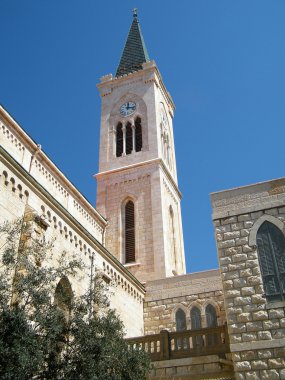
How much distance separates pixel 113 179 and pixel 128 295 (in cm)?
1024

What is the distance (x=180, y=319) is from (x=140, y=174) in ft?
34.8

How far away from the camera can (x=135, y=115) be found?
3114cm

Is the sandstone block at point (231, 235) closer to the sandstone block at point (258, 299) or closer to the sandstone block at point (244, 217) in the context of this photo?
the sandstone block at point (244, 217)

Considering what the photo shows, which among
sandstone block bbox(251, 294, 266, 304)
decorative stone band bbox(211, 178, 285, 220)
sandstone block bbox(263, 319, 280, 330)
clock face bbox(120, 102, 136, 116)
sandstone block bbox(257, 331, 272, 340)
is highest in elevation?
clock face bbox(120, 102, 136, 116)

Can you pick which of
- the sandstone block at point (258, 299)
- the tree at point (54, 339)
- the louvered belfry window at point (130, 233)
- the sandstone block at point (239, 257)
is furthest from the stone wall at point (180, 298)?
the tree at point (54, 339)

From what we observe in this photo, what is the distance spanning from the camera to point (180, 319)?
1955cm

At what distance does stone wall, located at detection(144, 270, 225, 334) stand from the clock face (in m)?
14.5

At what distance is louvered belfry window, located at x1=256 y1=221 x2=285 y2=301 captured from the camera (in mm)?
10617

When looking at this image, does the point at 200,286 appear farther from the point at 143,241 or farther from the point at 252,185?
the point at 252,185

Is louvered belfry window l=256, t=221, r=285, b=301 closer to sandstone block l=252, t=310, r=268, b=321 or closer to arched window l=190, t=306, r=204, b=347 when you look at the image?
sandstone block l=252, t=310, r=268, b=321

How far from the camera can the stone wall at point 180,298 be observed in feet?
63.5

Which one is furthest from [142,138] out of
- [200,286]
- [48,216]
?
[48,216]

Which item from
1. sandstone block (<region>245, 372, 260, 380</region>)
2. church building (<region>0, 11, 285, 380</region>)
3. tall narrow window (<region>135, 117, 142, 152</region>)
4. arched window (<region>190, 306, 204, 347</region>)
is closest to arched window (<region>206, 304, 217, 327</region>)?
church building (<region>0, 11, 285, 380</region>)

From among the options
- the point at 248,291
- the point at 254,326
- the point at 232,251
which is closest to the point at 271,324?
the point at 254,326
